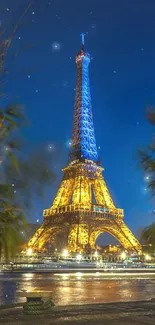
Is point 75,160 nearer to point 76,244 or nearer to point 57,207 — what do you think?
point 57,207

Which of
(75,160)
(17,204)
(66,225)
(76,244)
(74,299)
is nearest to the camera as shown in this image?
(17,204)

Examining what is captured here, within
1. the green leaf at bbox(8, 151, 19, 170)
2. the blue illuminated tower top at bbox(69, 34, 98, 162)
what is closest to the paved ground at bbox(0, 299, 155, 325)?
the green leaf at bbox(8, 151, 19, 170)

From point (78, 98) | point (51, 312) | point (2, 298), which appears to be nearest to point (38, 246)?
point (78, 98)

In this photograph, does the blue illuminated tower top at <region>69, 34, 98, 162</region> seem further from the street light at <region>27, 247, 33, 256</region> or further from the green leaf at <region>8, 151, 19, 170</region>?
the green leaf at <region>8, 151, 19, 170</region>

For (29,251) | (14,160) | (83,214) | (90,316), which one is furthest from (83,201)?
(14,160)

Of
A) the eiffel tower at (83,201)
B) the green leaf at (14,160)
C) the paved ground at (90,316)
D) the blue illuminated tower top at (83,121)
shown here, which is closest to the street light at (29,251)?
the eiffel tower at (83,201)

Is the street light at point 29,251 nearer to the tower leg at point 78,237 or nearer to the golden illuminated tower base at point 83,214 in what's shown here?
the golden illuminated tower base at point 83,214
